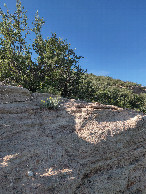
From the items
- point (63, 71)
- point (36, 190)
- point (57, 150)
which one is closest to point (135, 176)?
point (57, 150)

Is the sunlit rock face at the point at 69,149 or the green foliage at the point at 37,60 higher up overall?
the green foliage at the point at 37,60

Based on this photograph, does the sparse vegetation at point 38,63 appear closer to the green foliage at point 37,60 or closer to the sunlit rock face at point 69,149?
the green foliage at point 37,60

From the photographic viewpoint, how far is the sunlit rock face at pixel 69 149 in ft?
13.0

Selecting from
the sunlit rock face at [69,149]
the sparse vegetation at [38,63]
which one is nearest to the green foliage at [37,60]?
the sparse vegetation at [38,63]

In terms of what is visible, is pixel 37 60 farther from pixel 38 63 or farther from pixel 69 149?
pixel 69 149

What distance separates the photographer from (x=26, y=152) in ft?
14.7

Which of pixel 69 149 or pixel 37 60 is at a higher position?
pixel 37 60

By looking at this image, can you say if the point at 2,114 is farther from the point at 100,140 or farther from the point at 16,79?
the point at 16,79

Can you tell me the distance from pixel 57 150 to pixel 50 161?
44cm

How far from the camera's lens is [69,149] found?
487 centimetres

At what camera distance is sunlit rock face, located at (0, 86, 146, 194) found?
3961mm

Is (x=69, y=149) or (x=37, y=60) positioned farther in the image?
(x=37, y=60)

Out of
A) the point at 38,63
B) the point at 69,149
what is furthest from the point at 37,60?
the point at 69,149

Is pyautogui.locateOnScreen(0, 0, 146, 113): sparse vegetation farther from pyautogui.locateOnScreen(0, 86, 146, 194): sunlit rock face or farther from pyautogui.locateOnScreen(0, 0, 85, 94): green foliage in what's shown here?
pyautogui.locateOnScreen(0, 86, 146, 194): sunlit rock face
